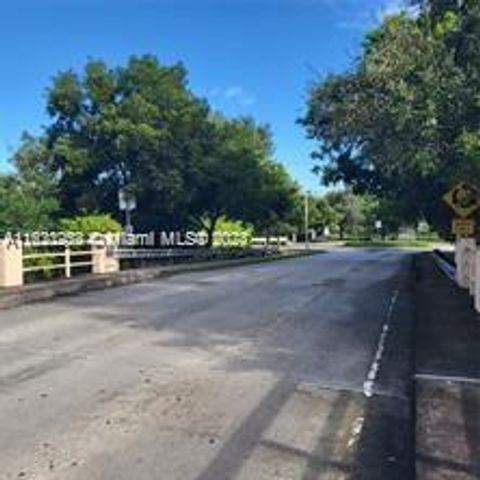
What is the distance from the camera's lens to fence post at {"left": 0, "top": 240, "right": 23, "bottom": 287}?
22750 mm

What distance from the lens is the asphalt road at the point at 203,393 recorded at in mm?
7527

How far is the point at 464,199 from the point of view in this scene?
24.5m

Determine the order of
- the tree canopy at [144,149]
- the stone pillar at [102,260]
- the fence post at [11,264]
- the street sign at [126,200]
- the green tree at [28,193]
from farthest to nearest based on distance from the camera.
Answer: the tree canopy at [144,149], the street sign at [126,200], the green tree at [28,193], the stone pillar at [102,260], the fence post at [11,264]

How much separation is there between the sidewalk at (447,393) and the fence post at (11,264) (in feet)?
31.6

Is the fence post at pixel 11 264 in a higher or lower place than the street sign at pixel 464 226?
lower

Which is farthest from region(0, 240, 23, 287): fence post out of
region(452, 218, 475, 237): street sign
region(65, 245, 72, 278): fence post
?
region(452, 218, 475, 237): street sign

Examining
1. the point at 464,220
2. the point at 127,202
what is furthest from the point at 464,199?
the point at 127,202

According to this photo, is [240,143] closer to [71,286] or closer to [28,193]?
[28,193]

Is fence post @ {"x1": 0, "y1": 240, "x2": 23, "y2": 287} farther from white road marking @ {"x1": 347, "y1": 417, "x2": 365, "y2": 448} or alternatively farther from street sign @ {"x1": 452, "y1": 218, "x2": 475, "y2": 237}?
white road marking @ {"x1": 347, "y1": 417, "x2": 365, "y2": 448}

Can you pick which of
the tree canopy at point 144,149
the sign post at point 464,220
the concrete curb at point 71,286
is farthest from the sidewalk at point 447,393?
the tree canopy at point 144,149

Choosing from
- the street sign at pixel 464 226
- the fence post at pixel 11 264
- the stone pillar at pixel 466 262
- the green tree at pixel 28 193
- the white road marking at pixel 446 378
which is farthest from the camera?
the green tree at pixel 28 193

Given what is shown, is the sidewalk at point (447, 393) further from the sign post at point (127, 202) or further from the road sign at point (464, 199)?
the sign post at point (127, 202)

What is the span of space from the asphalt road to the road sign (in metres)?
5.87

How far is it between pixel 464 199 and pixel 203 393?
15644 mm
